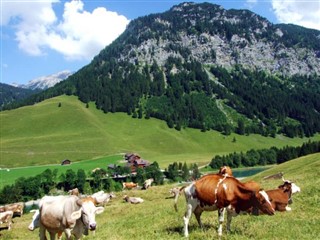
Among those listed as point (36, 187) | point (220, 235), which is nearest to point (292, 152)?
point (36, 187)

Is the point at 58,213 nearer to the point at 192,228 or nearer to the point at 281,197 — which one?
the point at 192,228

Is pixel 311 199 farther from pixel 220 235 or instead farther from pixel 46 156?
pixel 46 156

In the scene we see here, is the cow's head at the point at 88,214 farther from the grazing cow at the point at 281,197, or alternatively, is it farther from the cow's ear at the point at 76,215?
the grazing cow at the point at 281,197

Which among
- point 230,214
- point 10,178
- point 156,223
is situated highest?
point 230,214

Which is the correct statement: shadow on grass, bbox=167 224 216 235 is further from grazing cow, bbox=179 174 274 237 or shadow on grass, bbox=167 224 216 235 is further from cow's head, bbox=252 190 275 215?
cow's head, bbox=252 190 275 215

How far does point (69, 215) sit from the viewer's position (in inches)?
562

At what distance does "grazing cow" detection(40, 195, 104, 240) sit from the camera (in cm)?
1370

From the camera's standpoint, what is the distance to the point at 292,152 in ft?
594

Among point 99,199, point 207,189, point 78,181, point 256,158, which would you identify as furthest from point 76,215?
point 256,158

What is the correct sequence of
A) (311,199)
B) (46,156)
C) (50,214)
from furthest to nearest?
(46,156), (311,199), (50,214)

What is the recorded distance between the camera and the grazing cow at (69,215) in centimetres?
1370

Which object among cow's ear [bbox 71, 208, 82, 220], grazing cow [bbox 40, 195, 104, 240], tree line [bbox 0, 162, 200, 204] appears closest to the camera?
grazing cow [bbox 40, 195, 104, 240]

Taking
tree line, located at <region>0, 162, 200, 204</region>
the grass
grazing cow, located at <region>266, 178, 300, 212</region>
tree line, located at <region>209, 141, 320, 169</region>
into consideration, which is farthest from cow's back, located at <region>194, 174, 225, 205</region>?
tree line, located at <region>209, 141, 320, 169</region>

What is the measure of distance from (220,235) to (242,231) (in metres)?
1.90
